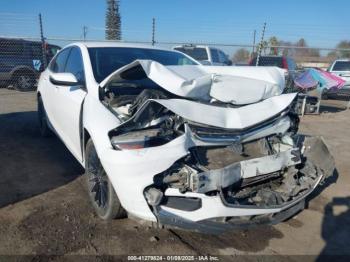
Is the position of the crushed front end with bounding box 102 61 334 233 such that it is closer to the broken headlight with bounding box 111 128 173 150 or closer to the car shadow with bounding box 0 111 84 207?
the broken headlight with bounding box 111 128 173 150

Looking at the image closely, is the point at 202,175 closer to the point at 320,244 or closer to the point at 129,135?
the point at 129,135

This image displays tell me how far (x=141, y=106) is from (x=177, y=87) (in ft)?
1.28

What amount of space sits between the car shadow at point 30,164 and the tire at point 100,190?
862 mm

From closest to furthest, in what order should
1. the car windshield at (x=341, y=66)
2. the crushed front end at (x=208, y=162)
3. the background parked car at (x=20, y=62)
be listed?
the crushed front end at (x=208, y=162), the background parked car at (x=20, y=62), the car windshield at (x=341, y=66)

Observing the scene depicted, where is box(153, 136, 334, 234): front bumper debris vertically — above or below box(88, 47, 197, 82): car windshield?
below

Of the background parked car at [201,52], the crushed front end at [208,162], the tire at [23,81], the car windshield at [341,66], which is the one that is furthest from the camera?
the car windshield at [341,66]

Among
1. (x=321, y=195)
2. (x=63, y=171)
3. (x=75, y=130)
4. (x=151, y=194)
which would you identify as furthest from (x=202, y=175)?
(x=63, y=171)

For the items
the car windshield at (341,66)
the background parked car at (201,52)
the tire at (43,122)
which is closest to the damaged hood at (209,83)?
the tire at (43,122)

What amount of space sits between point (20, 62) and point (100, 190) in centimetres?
1021

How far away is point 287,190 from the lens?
310cm

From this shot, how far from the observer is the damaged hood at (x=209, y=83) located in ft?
9.87

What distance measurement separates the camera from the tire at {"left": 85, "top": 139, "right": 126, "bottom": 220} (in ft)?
9.80

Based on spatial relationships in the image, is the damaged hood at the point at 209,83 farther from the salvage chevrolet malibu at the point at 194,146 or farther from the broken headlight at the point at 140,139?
the broken headlight at the point at 140,139

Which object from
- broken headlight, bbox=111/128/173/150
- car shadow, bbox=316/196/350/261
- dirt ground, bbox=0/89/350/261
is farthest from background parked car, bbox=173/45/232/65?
broken headlight, bbox=111/128/173/150
